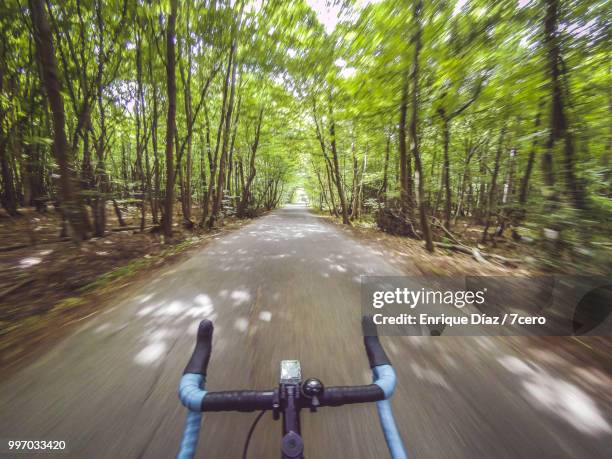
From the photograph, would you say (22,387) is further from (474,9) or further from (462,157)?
(462,157)

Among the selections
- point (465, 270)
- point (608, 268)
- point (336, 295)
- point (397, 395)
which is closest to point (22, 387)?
point (397, 395)

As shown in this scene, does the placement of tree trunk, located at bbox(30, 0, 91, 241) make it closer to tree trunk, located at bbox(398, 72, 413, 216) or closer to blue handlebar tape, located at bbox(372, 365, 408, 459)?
blue handlebar tape, located at bbox(372, 365, 408, 459)

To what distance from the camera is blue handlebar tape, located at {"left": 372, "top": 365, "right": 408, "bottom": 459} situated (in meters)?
0.97

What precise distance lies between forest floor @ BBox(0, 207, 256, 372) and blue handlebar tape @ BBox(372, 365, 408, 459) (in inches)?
125

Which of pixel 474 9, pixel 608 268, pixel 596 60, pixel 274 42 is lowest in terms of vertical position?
pixel 608 268

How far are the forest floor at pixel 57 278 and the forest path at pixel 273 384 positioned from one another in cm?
45

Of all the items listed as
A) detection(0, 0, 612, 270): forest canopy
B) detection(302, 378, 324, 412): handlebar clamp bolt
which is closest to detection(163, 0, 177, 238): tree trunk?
detection(0, 0, 612, 270): forest canopy

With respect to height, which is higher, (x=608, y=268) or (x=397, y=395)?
(x=608, y=268)

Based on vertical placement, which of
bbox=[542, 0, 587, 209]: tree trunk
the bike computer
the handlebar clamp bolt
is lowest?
the bike computer

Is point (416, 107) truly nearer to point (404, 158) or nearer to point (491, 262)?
point (404, 158)

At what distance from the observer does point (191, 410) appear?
1.10 metres

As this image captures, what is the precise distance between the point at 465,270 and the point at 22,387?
653 cm

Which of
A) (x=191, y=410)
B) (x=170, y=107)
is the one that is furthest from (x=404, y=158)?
(x=191, y=410)

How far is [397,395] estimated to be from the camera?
71.2 inches
